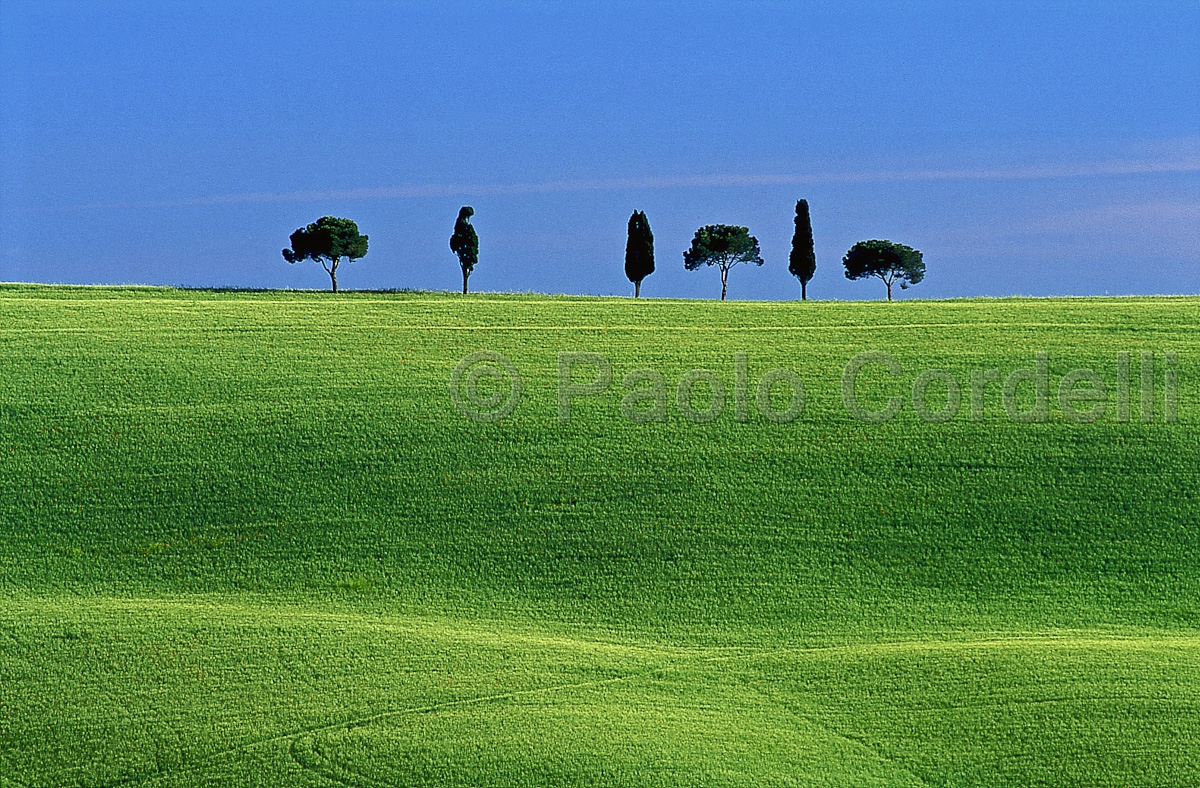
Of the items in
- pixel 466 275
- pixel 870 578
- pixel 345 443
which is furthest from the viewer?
pixel 466 275

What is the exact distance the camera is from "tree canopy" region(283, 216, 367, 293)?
60.7m

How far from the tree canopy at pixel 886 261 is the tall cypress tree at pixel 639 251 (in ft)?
38.0

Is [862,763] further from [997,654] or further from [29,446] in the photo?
[29,446]

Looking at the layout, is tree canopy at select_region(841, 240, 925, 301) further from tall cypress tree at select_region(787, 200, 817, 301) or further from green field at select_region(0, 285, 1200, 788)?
green field at select_region(0, 285, 1200, 788)

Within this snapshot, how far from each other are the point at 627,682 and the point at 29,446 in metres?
19.2

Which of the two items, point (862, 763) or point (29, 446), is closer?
point (862, 763)

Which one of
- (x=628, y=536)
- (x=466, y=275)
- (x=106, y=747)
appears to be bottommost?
(x=106, y=747)

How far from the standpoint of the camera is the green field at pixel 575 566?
19.3m

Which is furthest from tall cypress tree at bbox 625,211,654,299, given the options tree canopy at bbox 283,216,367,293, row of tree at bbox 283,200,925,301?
tree canopy at bbox 283,216,367,293

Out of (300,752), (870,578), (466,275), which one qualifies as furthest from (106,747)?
(466,275)

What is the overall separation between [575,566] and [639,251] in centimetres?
3400

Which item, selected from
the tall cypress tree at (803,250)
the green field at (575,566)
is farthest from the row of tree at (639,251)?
the green field at (575,566)

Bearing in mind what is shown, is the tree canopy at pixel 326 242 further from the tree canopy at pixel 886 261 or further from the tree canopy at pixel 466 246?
the tree canopy at pixel 886 261

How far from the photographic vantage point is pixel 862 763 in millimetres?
18641
